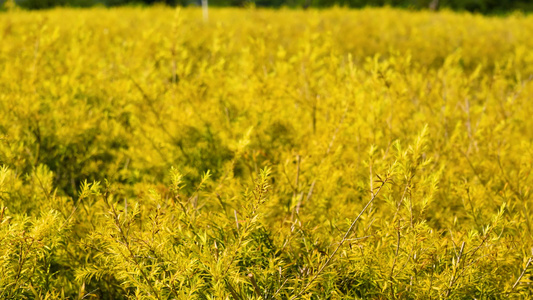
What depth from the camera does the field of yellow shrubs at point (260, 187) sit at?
4.09 feet

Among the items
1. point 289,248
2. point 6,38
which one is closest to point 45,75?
point 6,38

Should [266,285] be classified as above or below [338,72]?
below

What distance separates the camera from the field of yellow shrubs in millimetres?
1246

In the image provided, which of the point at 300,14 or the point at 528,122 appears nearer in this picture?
the point at 528,122

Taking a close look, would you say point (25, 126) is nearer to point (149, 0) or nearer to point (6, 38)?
point (6, 38)

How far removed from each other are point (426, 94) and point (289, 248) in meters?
1.73

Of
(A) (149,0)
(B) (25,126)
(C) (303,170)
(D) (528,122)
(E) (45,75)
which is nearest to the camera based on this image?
(C) (303,170)

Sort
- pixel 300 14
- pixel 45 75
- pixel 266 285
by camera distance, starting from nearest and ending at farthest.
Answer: pixel 266 285 → pixel 45 75 → pixel 300 14

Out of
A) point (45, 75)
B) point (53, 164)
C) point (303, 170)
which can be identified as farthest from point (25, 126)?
point (303, 170)

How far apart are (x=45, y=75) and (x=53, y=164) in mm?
1222

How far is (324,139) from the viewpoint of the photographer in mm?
2109

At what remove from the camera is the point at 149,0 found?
2353cm

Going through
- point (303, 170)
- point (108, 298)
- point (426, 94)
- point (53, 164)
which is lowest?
point (108, 298)

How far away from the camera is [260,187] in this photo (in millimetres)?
1193
